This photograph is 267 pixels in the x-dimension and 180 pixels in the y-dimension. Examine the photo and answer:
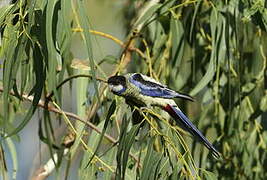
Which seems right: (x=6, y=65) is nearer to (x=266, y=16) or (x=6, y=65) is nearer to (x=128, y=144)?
(x=128, y=144)

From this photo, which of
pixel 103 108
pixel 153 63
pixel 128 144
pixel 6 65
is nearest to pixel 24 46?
pixel 6 65

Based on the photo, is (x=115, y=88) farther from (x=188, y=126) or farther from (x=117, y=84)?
(x=188, y=126)

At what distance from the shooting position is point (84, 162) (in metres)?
1.64

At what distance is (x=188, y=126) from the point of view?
1.59 m

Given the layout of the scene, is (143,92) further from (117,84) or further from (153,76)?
(153,76)

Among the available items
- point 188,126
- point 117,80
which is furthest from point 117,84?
point 188,126

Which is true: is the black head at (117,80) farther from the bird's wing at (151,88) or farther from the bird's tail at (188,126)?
the bird's tail at (188,126)

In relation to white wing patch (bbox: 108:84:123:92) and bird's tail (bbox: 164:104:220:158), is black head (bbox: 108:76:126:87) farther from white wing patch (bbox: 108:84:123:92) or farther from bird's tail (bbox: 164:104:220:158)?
bird's tail (bbox: 164:104:220:158)

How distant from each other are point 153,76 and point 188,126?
34 centimetres

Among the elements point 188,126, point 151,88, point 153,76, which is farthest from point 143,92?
point 153,76

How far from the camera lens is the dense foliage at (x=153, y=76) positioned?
1.39 metres

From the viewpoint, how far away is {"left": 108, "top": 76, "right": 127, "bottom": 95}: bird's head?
5.26 feet

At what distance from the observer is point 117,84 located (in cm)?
161

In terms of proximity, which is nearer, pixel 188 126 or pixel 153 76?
pixel 188 126
